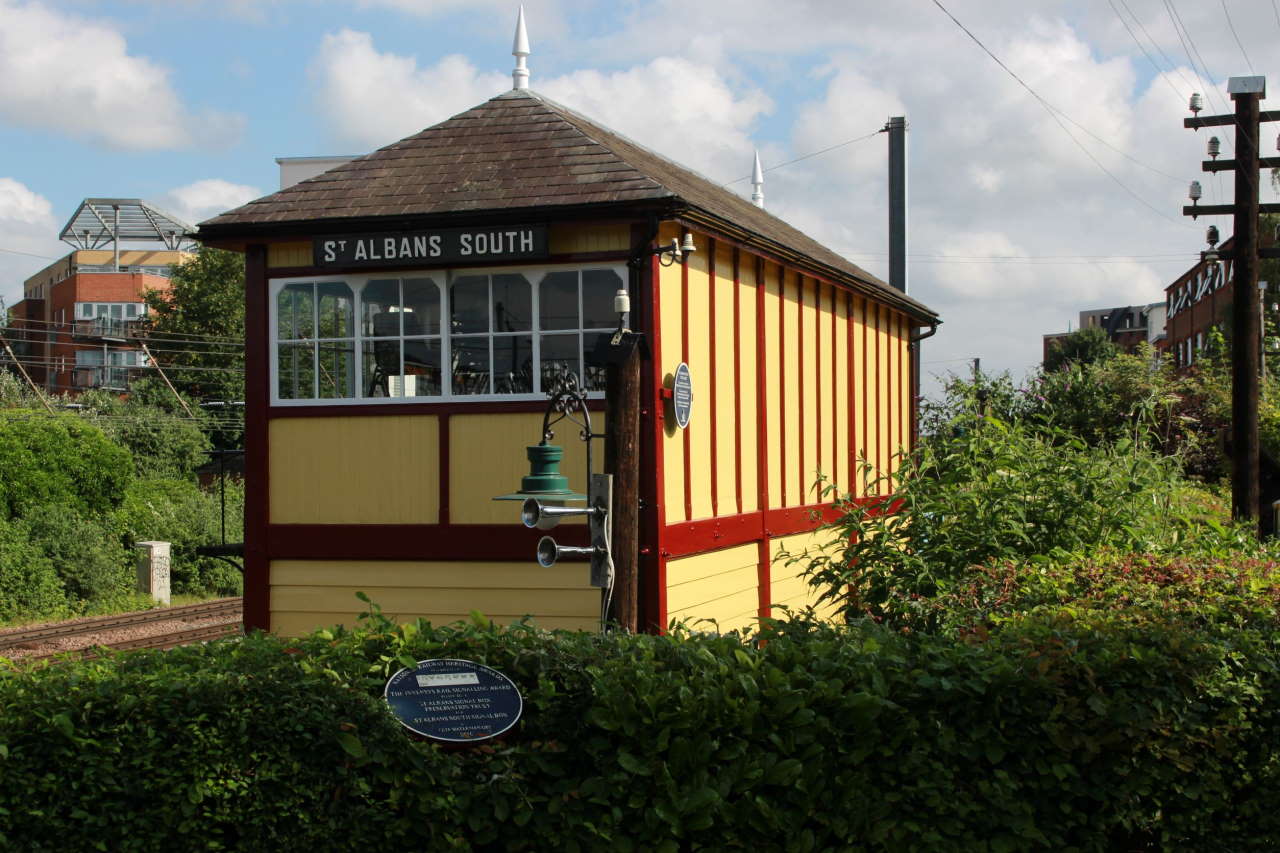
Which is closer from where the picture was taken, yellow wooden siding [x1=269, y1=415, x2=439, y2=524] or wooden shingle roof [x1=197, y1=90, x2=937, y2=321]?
wooden shingle roof [x1=197, y1=90, x2=937, y2=321]

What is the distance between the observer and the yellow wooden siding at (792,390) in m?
14.2

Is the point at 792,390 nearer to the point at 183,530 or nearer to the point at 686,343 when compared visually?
the point at 686,343

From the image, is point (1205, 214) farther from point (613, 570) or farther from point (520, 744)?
point (520, 744)

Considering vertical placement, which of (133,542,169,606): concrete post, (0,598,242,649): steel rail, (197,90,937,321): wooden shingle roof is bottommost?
(0,598,242,649): steel rail

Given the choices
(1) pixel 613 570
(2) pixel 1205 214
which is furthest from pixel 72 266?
(1) pixel 613 570

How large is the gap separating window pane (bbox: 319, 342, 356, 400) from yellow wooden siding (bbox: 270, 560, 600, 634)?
1.54 metres

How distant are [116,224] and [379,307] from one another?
70.2m

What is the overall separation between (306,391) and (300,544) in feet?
4.56

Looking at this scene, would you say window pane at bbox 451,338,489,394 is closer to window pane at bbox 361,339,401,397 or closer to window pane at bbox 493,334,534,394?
window pane at bbox 493,334,534,394

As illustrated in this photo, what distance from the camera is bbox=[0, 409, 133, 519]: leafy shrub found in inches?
1016

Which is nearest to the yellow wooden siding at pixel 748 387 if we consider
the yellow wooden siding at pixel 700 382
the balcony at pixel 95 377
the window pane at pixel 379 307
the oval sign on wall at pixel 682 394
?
the yellow wooden siding at pixel 700 382

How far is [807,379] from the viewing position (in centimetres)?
1508

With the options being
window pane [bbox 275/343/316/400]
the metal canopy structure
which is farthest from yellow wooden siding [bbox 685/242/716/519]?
the metal canopy structure

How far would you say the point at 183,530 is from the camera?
1166 inches
